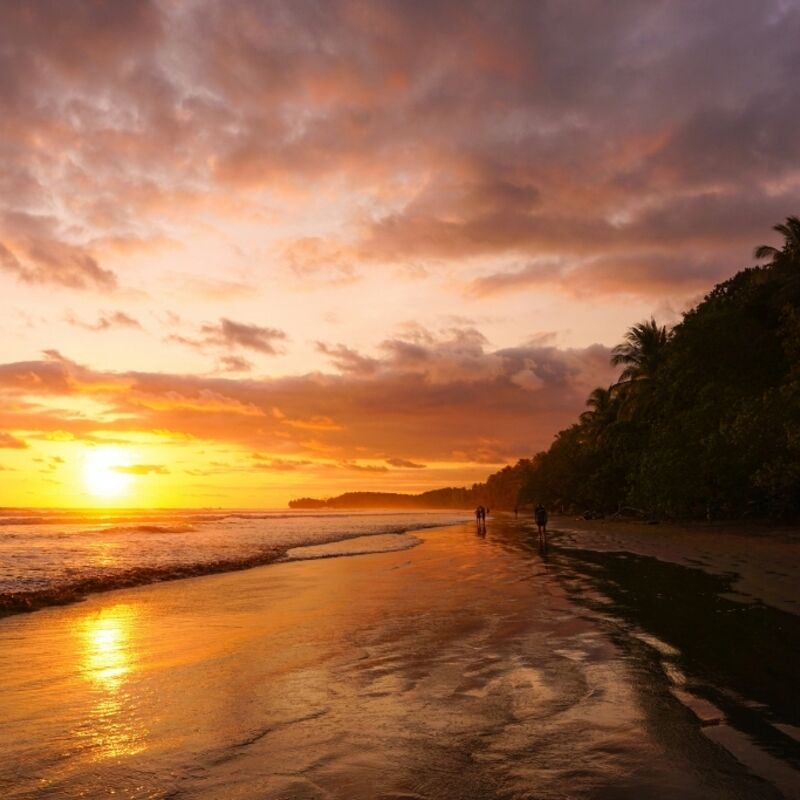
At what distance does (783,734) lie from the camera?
5887mm

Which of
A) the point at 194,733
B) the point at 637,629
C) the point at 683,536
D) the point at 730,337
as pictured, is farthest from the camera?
the point at 730,337

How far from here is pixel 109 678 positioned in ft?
28.7

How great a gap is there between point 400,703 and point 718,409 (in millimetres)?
39984

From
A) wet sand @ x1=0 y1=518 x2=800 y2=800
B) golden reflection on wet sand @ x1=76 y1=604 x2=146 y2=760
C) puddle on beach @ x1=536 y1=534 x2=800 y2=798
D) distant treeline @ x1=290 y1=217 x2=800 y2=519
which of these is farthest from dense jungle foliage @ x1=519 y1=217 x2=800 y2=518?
golden reflection on wet sand @ x1=76 y1=604 x2=146 y2=760

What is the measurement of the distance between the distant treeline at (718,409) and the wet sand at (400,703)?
2256cm

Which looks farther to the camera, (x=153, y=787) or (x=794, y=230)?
(x=794, y=230)

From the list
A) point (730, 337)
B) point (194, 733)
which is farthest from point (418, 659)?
point (730, 337)

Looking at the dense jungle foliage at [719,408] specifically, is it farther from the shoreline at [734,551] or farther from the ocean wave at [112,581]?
the ocean wave at [112,581]

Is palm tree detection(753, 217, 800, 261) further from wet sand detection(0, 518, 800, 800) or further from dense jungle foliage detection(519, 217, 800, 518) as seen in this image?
wet sand detection(0, 518, 800, 800)

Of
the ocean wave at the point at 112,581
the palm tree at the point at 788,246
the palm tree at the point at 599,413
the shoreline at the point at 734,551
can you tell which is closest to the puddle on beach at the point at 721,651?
the shoreline at the point at 734,551

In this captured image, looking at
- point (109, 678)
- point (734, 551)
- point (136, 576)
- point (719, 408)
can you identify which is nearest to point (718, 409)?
point (719, 408)

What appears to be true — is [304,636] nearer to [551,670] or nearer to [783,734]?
[551,670]

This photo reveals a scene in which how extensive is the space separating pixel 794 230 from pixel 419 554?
119 feet

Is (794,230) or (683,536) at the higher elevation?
(794,230)
